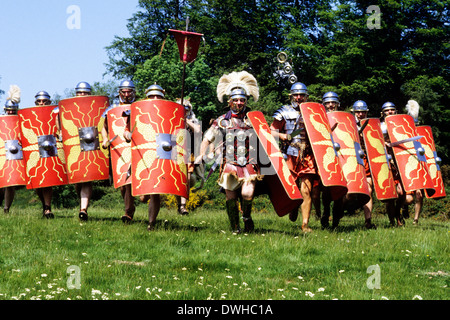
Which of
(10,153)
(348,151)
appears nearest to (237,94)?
(348,151)

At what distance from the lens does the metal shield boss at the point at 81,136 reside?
9.20 m

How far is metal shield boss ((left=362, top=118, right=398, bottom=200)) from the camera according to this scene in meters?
9.39

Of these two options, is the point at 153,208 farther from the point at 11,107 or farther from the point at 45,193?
the point at 11,107

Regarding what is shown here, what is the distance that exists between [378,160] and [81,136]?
430cm

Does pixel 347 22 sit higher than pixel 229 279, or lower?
higher

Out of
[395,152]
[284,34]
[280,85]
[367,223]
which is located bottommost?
[367,223]

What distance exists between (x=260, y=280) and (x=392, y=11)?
2467 centimetres

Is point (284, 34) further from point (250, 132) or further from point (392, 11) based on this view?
point (250, 132)

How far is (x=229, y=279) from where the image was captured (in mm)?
5641

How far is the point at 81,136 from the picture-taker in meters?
9.20

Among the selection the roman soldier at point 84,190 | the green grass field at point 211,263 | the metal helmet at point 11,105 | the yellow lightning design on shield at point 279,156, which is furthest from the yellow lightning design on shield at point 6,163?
the yellow lightning design on shield at point 279,156

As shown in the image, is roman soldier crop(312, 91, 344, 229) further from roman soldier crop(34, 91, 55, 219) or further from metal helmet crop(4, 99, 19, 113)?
metal helmet crop(4, 99, 19, 113)
